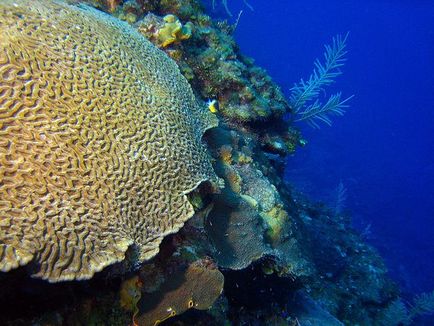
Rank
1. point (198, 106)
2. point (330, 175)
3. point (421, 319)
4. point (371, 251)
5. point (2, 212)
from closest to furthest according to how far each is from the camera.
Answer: point (2, 212) < point (198, 106) < point (371, 251) < point (421, 319) < point (330, 175)

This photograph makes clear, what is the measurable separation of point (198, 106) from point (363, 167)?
3284 cm

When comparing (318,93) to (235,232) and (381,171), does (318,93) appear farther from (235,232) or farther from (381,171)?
(381,171)

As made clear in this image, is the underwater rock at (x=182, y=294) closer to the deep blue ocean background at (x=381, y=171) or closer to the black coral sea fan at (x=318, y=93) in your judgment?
the black coral sea fan at (x=318, y=93)

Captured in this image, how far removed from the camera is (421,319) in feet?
40.0

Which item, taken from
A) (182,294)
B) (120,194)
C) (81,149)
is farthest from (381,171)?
(81,149)

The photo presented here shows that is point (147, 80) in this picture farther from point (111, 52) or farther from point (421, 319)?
point (421, 319)

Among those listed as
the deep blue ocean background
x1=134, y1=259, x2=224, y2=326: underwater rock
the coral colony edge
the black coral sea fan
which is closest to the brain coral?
the coral colony edge

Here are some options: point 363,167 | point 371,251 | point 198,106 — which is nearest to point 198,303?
point 198,106

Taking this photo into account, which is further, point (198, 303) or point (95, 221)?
point (198, 303)

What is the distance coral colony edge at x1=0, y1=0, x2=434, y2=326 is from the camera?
1973 millimetres

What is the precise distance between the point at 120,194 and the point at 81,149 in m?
0.45

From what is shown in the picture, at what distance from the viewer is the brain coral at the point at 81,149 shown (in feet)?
6.28

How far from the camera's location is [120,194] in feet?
7.50

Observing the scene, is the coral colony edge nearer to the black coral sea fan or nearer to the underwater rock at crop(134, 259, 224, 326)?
the underwater rock at crop(134, 259, 224, 326)
